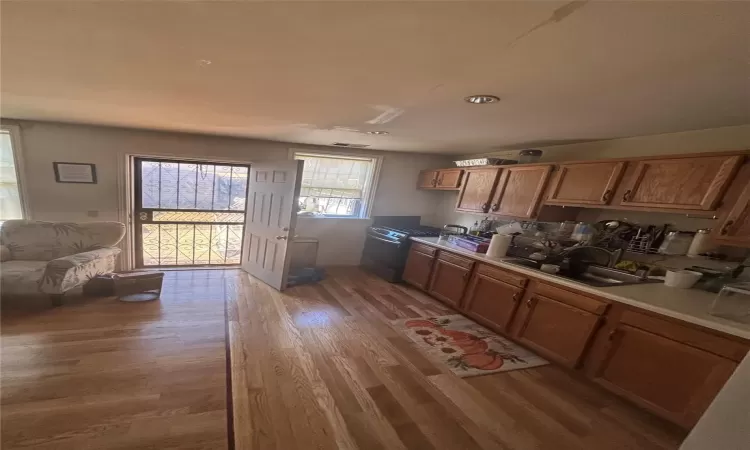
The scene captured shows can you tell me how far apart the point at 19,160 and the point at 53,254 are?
3.87 ft

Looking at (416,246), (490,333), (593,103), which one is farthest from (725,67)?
(416,246)

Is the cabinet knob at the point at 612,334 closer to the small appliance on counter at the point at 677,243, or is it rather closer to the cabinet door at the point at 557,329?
the cabinet door at the point at 557,329

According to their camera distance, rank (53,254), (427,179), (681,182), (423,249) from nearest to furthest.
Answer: (681,182)
(53,254)
(423,249)
(427,179)

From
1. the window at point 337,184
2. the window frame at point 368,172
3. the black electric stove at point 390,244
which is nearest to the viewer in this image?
the black electric stove at point 390,244

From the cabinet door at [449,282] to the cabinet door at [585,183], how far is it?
121 cm

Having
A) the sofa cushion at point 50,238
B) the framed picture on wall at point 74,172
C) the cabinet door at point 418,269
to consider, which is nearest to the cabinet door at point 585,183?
the cabinet door at point 418,269

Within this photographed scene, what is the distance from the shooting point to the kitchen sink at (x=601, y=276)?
2.45 meters

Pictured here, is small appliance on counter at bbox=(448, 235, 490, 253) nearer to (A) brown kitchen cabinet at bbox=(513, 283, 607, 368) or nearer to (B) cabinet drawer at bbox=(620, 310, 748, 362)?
(A) brown kitchen cabinet at bbox=(513, 283, 607, 368)

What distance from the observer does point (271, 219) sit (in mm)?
3852

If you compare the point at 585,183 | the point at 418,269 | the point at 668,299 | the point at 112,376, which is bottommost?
the point at 112,376

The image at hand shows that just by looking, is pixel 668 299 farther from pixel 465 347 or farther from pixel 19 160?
pixel 19 160

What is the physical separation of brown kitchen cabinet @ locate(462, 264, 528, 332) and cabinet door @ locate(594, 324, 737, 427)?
30.5 inches

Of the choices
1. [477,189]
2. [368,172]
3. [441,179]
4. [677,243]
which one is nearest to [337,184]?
[368,172]

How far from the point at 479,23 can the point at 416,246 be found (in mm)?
3312
